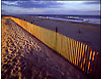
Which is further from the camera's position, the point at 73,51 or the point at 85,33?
the point at 85,33

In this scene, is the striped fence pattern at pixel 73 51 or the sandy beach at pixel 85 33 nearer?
the striped fence pattern at pixel 73 51

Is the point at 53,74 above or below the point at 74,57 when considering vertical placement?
below

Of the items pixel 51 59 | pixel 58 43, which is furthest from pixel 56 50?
pixel 51 59

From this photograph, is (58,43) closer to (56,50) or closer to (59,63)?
(56,50)

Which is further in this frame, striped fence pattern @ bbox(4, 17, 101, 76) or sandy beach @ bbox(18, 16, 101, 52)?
sandy beach @ bbox(18, 16, 101, 52)

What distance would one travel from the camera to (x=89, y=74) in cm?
300

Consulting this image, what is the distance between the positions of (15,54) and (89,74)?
2.97 meters

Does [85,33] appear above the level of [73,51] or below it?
above

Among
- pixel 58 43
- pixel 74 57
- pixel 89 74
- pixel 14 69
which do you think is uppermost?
pixel 58 43

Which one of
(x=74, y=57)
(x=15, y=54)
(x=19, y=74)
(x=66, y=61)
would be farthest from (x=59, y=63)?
(x=15, y=54)

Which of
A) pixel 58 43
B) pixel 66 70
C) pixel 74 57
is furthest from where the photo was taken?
pixel 58 43

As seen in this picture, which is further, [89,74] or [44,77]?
[89,74]

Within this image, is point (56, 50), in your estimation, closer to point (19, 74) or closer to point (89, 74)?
point (89, 74)

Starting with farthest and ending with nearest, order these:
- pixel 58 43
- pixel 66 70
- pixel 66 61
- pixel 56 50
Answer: pixel 56 50
pixel 58 43
pixel 66 61
pixel 66 70
